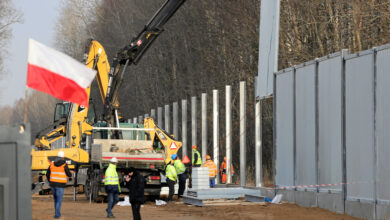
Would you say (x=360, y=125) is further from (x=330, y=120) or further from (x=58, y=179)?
(x=58, y=179)

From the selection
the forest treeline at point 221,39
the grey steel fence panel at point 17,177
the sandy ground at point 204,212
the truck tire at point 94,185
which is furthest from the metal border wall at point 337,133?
the grey steel fence panel at point 17,177

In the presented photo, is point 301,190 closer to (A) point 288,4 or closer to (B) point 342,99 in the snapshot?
(B) point 342,99

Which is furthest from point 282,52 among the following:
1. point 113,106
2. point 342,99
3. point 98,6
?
point 98,6

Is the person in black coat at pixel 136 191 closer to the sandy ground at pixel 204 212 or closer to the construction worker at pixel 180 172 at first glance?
the sandy ground at pixel 204 212

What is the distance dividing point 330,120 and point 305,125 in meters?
1.94

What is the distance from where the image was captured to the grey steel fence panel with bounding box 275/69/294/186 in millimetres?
25000

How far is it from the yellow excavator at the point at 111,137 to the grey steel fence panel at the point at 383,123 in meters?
10.6

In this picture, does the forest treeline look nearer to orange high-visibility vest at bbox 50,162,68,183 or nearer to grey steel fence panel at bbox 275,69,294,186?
grey steel fence panel at bbox 275,69,294,186

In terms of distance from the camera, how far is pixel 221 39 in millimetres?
54031

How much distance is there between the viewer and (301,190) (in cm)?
2375

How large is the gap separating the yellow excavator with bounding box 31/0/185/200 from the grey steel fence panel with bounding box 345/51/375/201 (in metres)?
9.02

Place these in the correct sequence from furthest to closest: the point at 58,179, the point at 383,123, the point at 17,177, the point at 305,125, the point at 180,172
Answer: the point at 180,172 → the point at 305,125 → the point at 58,179 → the point at 383,123 → the point at 17,177

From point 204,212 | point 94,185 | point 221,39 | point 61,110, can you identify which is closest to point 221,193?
point 204,212

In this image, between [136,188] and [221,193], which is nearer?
[136,188]
